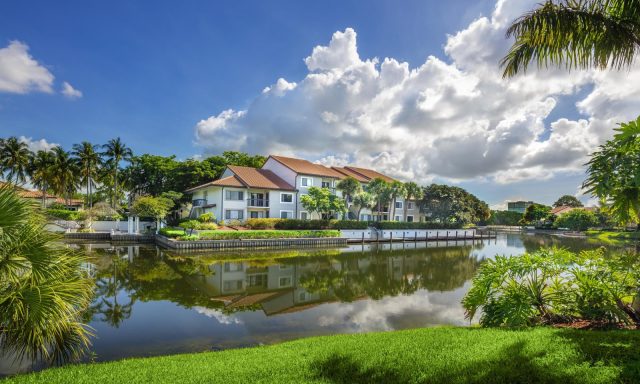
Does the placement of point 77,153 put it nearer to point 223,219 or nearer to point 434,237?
point 223,219

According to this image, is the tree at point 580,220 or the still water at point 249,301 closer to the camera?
the still water at point 249,301

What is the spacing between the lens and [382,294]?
13.1 m

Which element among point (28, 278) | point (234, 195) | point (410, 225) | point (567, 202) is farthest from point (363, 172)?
point (567, 202)

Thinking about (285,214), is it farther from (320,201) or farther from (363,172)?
(363,172)

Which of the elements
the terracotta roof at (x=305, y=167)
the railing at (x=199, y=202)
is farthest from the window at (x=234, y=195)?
the terracotta roof at (x=305, y=167)

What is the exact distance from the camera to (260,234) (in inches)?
1160

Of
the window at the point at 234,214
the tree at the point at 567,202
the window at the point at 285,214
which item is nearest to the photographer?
the window at the point at 234,214

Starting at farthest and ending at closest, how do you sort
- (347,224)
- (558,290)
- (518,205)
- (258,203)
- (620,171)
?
(518,205) → (258,203) → (347,224) → (558,290) → (620,171)

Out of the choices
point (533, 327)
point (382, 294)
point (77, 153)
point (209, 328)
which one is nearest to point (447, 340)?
point (533, 327)

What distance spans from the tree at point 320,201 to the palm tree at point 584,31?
30.7 metres

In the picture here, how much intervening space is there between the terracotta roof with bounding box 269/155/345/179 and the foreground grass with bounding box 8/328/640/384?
3546 cm

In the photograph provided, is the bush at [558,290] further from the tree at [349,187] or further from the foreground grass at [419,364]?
the tree at [349,187]

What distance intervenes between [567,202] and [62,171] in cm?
11892

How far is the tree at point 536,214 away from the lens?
75.8m
